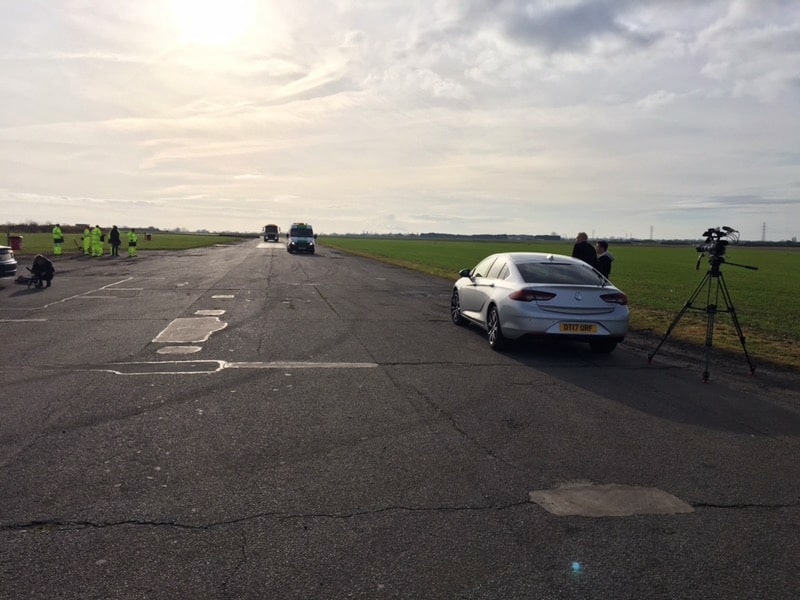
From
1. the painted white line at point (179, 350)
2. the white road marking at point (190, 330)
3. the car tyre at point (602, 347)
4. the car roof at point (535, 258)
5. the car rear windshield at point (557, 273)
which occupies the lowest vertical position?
the painted white line at point (179, 350)

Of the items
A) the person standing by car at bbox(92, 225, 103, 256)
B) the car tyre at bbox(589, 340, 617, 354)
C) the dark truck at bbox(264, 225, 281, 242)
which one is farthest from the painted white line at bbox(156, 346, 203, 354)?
the dark truck at bbox(264, 225, 281, 242)

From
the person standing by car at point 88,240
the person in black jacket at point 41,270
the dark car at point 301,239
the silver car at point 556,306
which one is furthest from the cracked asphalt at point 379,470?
the dark car at point 301,239

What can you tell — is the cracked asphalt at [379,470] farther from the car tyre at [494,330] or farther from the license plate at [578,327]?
the license plate at [578,327]

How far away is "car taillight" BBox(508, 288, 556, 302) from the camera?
9375 millimetres

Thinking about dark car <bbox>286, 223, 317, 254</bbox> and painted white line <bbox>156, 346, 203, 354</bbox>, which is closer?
painted white line <bbox>156, 346, 203, 354</bbox>

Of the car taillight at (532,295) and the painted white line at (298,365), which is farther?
the car taillight at (532,295)

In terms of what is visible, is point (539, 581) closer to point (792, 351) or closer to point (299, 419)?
point (299, 419)

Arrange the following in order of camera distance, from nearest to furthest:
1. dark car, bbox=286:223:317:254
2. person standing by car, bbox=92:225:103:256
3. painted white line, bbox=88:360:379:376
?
painted white line, bbox=88:360:379:376
person standing by car, bbox=92:225:103:256
dark car, bbox=286:223:317:254

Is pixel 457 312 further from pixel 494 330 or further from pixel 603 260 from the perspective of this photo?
pixel 603 260

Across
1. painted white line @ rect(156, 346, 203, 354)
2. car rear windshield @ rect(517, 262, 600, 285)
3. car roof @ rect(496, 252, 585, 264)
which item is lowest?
painted white line @ rect(156, 346, 203, 354)

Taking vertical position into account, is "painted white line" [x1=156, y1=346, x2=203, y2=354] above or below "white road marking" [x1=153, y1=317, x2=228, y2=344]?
below

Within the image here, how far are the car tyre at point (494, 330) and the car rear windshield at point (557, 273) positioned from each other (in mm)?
731

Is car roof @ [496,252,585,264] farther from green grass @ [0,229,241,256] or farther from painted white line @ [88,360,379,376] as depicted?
green grass @ [0,229,241,256]

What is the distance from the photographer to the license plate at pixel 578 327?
9.33m
